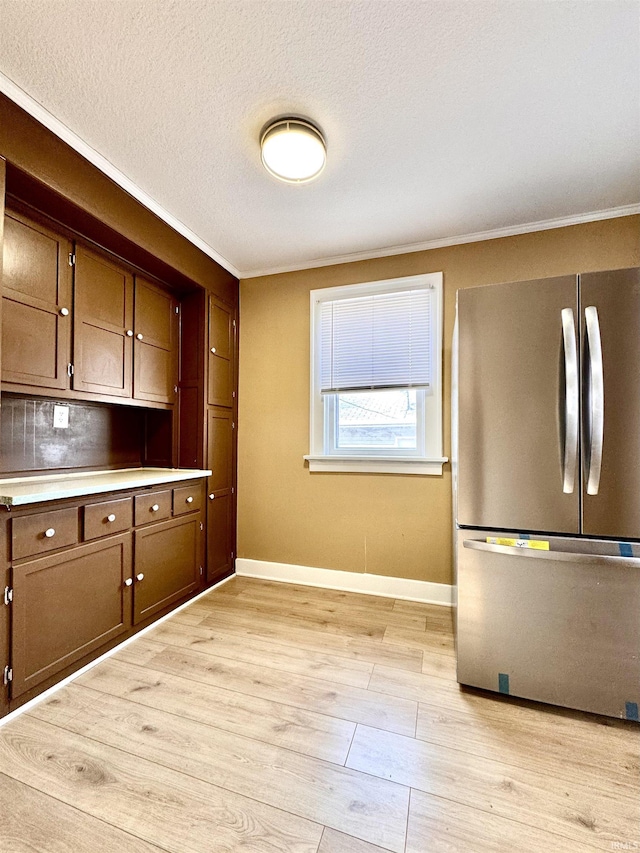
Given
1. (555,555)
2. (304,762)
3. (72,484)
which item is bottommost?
(304,762)

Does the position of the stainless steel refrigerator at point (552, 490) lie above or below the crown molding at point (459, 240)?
below

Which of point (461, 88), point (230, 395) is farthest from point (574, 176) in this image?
point (230, 395)

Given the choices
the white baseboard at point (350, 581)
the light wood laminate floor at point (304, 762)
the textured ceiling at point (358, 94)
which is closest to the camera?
the light wood laminate floor at point (304, 762)

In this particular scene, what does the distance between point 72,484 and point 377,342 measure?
2.20 meters

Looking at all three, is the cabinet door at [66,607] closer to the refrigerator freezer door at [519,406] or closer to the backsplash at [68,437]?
the backsplash at [68,437]

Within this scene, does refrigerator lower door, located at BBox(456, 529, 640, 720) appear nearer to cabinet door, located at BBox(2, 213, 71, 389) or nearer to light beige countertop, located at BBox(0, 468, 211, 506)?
light beige countertop, located at BBox(0, 468, 211, 506)

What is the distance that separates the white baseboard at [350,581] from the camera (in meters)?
2.71

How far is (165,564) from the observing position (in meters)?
2.44

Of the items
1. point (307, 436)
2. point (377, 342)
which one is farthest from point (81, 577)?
point (377, 342)

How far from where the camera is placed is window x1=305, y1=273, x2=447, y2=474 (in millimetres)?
2748

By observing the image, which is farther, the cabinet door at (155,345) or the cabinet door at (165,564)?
the cabinet door at (155,345)

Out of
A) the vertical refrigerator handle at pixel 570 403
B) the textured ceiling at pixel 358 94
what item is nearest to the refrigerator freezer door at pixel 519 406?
the vertical refrigerator handle at pixel 570 403

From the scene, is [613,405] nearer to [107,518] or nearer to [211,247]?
[107,518]

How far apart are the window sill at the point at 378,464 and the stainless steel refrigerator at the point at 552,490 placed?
0.94m
